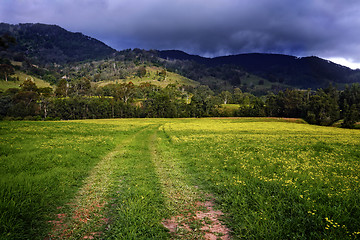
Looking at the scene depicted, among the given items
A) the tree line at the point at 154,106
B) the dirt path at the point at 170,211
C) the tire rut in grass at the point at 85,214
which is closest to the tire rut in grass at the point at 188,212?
the dirt path at the point at 170,211

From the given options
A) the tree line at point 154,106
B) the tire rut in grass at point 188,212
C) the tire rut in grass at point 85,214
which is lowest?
the tire rut in grass at point 188,212

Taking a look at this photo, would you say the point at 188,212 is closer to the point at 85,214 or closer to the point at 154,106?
the point at 85,214

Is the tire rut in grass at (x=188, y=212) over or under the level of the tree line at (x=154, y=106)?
under

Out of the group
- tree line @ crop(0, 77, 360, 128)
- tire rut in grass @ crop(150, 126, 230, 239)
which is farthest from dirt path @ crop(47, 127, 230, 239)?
tree line @ crop(0, 77, 360, 128)

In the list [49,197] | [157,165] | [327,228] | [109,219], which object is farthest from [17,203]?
[327,228]

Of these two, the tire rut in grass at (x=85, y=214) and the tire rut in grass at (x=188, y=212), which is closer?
the tire rut in grass at (x=85, y=214)

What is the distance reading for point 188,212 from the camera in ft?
25.4

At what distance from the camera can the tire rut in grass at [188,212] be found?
6348 mm

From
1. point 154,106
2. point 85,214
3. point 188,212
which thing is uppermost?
point 154,106

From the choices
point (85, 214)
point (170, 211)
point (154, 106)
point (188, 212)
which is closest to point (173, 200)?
point (170, 211)

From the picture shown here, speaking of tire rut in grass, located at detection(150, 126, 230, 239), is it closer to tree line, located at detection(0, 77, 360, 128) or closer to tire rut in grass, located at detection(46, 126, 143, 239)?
tire rut in grass, located at detection(46, 126, 143, 239)

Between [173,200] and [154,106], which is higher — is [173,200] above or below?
below

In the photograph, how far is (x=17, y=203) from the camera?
670 centimetres

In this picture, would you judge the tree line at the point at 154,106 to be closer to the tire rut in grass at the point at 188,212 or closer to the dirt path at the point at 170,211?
the dirt path at the point at 170,211
